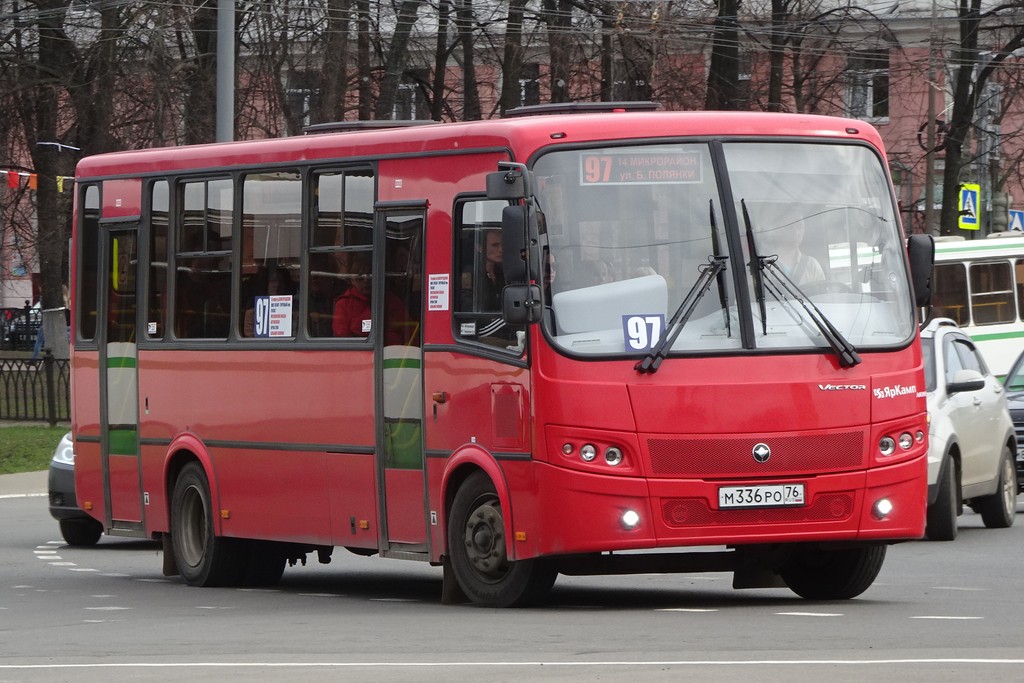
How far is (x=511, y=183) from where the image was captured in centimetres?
1138

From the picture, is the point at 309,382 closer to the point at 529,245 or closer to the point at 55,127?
the point at 529,245

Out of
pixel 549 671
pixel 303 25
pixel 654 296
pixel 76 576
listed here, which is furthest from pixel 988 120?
pixel 549 671

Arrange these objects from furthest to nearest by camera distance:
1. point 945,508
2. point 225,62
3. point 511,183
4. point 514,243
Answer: point 225,62 < point 945,508 < point 511,183 < point 514,243

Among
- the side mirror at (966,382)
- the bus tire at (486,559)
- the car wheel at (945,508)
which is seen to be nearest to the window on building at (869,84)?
the side mirror at (966,382)

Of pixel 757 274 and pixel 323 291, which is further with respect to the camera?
pixel 323 291

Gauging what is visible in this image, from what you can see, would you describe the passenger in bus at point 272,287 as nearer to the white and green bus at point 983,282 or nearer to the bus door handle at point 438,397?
the bus door handle at point 438,397

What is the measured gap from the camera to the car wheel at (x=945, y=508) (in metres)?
17.0

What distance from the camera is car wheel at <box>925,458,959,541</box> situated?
1705cm

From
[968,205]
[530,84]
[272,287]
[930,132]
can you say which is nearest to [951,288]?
[968,205]

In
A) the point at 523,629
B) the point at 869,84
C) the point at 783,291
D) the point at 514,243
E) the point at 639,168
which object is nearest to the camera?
the point at 523,629

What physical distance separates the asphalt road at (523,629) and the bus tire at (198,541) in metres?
0.22

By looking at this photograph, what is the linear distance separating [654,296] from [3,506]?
49.3 feet

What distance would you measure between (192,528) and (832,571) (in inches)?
190

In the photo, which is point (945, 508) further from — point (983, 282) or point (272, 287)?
point (983, 282)
